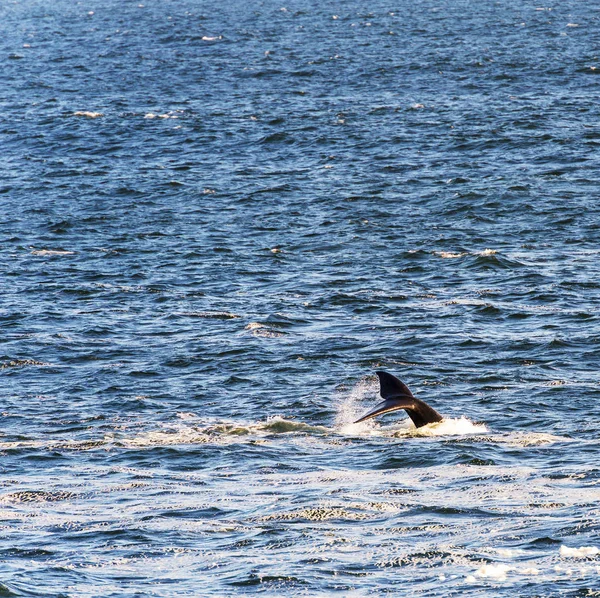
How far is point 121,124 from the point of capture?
68.2 meters

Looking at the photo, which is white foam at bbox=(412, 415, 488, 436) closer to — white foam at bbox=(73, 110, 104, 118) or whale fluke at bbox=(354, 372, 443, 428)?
whale fluke at bbox=(354, 372, 443, 428)

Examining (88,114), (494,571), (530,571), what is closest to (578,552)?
(530,571)

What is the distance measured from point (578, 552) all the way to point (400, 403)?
8.56 m

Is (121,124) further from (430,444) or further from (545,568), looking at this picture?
(545,568)

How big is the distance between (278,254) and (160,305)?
6.42 metres

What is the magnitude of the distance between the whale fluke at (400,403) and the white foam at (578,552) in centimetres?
783

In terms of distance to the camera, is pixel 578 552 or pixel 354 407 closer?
pixel 578 552

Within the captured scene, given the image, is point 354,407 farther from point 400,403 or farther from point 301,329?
point 301,329

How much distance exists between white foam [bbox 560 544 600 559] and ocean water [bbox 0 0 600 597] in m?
0.04

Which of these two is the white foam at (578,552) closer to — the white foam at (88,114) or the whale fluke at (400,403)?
the whale fluke at (400,403)

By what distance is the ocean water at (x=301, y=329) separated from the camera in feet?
70.1

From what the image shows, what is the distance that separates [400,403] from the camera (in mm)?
28156

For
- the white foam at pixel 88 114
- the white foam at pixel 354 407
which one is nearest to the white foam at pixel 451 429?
the white foam at pixel 354 407

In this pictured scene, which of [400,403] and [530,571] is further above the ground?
[400,403]
